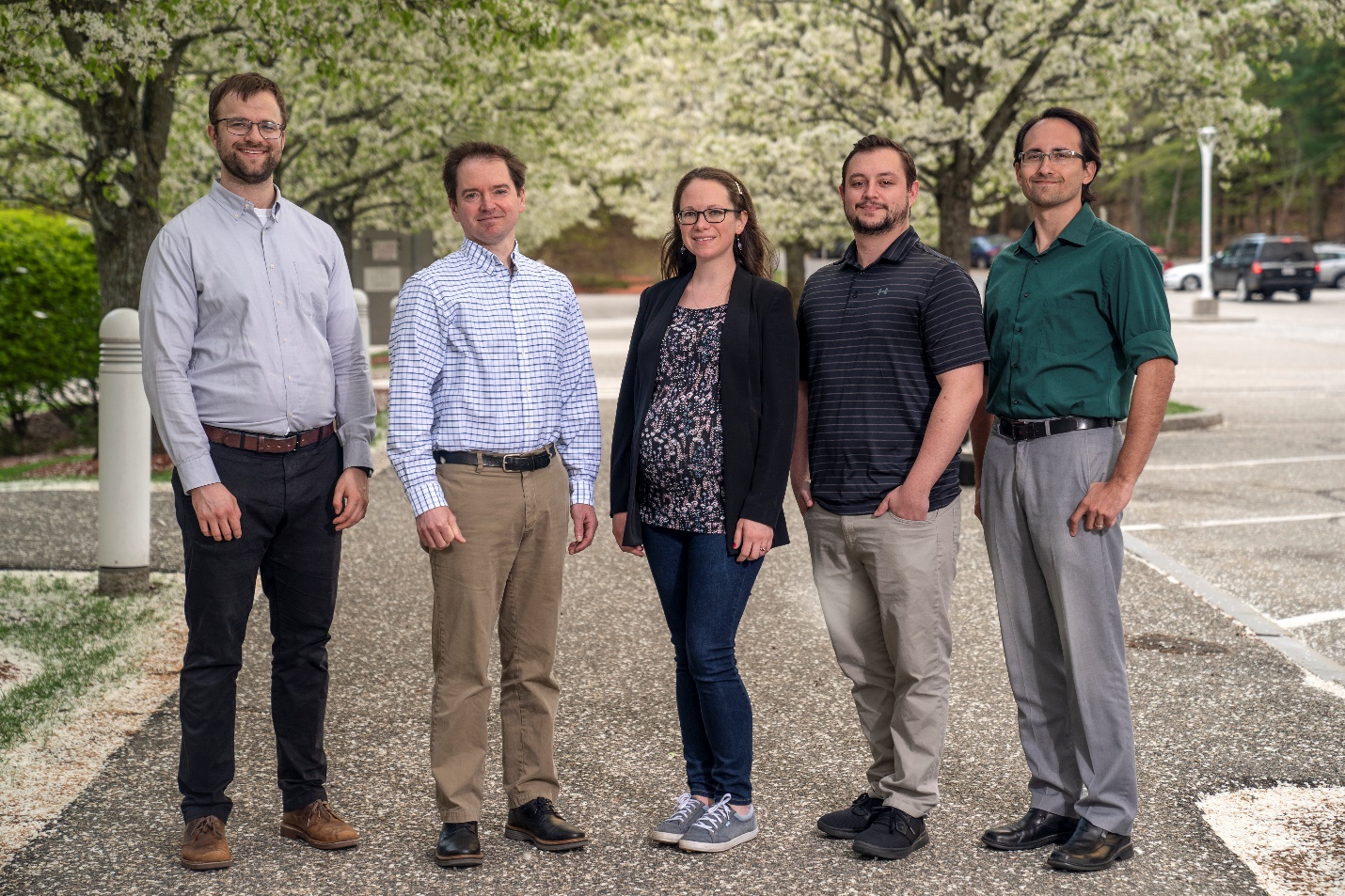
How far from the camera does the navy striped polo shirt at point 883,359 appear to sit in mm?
3932

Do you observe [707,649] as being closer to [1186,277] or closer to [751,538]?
[751,538]

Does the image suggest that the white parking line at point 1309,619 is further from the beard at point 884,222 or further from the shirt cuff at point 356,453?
the shirt cuff at point 356,453

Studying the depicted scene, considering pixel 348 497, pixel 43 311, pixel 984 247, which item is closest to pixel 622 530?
pixel 348 497

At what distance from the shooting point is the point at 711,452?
13.0ft

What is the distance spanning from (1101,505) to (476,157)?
2.07 m

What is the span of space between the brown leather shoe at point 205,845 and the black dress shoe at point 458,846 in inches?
24.0

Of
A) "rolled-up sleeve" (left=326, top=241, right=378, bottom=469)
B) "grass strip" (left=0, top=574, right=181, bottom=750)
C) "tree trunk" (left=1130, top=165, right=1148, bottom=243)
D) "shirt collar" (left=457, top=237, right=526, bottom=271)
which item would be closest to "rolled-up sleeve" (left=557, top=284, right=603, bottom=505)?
"shirt collar" (left=457, top=237, right=526, bottom=271)

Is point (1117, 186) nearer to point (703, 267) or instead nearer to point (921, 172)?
point (921, 172)

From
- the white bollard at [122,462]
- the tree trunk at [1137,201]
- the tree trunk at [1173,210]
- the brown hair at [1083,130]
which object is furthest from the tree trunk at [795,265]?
the tree trunk at [1173,210]

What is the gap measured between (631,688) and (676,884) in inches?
75.3

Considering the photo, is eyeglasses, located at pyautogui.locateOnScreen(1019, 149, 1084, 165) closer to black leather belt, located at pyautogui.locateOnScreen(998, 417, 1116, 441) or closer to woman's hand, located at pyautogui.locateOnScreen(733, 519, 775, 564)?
black leather belt, located at pyautogui.locateOnScreen(998, 417, 1116, 441)

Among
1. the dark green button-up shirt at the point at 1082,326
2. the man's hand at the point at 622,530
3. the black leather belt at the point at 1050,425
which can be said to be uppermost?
the dark green button-up shirt at the point at 1082,326

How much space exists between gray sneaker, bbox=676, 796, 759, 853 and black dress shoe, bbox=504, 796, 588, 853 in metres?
0.33

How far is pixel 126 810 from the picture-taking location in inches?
171
